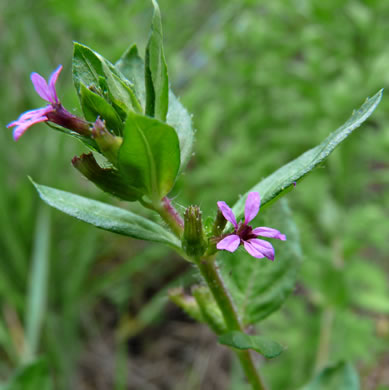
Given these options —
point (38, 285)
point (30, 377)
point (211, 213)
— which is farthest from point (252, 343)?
point (38, 285)

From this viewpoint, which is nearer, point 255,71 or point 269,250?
point 269,250

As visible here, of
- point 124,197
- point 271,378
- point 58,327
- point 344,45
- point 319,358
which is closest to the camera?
point 124,197

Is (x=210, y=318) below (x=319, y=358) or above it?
above

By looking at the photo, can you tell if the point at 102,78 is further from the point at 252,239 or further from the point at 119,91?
the point at 252,239

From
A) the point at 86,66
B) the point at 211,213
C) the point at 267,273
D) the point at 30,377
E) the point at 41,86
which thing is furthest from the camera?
the point at 211,213

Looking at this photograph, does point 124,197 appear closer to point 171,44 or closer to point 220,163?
point 220,163

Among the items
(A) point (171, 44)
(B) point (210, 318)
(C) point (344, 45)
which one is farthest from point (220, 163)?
(B) point (210, 318)
